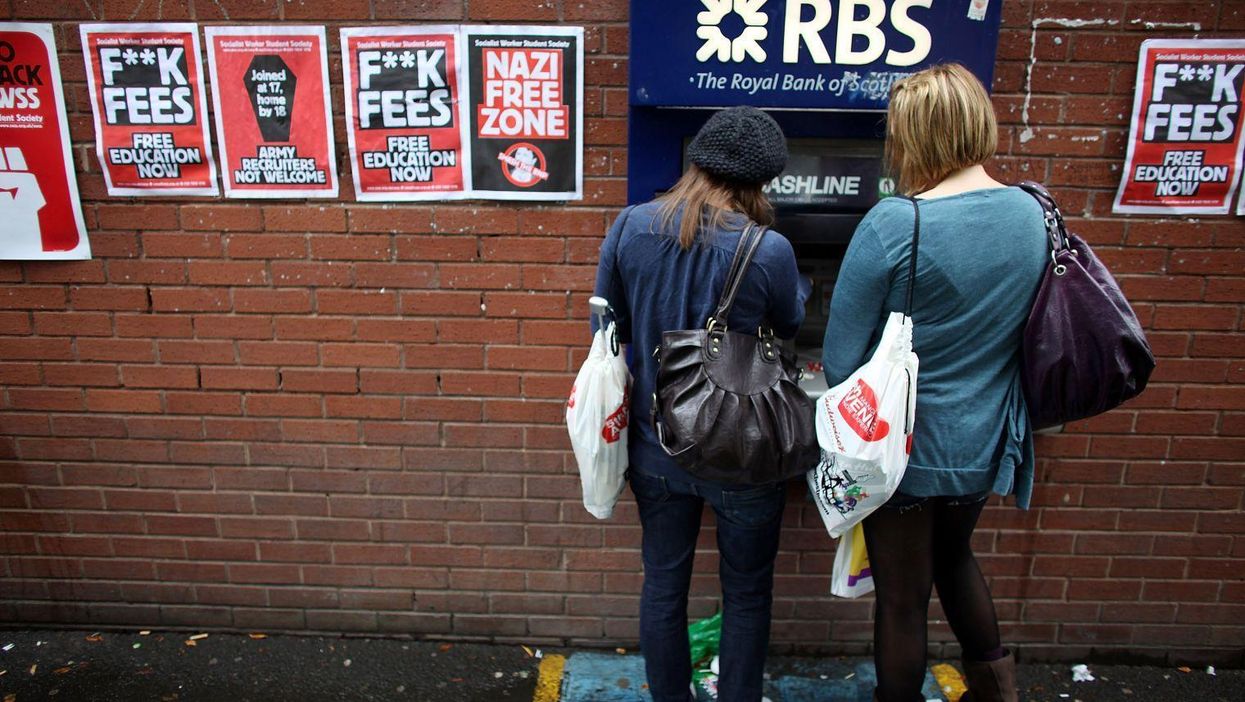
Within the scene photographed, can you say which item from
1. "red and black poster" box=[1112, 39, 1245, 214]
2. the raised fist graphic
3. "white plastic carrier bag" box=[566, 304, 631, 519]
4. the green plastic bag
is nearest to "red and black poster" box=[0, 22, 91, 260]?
the raised fist graphic

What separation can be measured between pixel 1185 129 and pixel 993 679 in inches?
70.2

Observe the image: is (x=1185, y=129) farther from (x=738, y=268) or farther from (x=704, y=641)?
(x=704, y=641)

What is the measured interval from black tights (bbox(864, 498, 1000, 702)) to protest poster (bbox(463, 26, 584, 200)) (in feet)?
4.64

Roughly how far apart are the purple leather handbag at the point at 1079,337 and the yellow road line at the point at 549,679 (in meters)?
1.82

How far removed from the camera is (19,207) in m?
2.77

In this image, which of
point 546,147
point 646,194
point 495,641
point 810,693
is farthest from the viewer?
point 495,641

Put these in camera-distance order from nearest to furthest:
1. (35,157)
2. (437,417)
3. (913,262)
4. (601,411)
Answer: (913,262) < (601,411) < (35,157) < (437,417)

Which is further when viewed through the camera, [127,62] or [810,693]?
[810,693]

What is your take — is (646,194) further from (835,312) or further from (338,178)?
(338,178)

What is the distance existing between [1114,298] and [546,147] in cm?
165

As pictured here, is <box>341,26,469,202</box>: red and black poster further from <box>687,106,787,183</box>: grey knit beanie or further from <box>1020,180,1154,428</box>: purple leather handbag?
<box>1020,180,1154,428</box>: purple leather handbag

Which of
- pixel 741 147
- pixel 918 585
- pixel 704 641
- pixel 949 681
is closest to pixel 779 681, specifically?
pixel 704 641

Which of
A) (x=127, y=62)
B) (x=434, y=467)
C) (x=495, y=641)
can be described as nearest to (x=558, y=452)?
(x=434, y=467)

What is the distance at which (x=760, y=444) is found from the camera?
1.98 m
